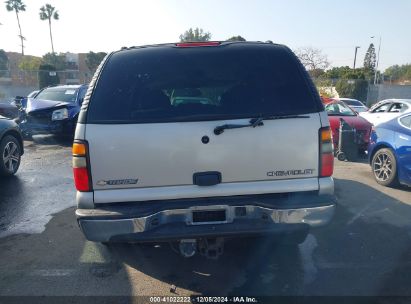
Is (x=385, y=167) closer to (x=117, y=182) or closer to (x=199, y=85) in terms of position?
(x=199, y=85)

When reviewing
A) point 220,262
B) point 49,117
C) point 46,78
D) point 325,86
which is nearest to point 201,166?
point 220,262

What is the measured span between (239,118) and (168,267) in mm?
1695

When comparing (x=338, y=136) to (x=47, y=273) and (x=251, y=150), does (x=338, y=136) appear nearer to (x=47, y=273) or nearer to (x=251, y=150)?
(x=251, y=150)

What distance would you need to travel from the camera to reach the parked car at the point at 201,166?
2.79 meters

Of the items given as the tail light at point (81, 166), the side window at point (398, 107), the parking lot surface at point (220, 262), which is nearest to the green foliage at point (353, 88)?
the side window at point (398, 107)

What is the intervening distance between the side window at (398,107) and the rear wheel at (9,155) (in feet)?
32.4

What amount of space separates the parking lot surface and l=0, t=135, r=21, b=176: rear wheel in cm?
195

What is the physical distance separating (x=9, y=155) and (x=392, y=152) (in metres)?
7.05

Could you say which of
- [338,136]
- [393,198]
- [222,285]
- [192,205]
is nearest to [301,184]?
[192,205]

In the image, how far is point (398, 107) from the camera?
10.4 m

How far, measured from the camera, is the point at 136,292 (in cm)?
312

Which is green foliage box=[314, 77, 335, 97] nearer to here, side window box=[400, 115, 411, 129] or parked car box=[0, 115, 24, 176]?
side window box=[400, 115, 411, 129]

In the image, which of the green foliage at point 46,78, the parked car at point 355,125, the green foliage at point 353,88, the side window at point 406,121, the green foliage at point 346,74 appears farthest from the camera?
the green foliage at point 346,74

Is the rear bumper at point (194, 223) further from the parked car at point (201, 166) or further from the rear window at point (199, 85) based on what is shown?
the rear window at point (199, 85)
